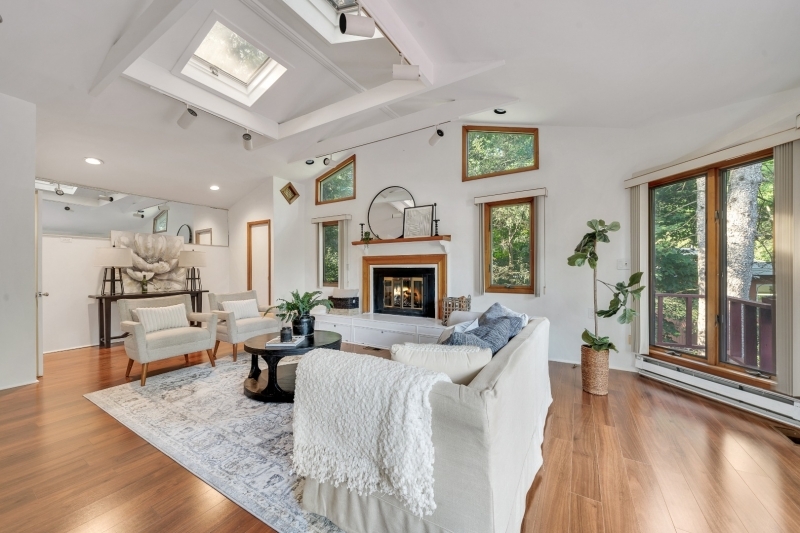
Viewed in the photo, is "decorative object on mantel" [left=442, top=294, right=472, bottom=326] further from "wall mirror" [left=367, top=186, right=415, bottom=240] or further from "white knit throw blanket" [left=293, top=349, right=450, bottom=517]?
"white knit throw blanket" [left=293, top=349, right=450, bottom=517]

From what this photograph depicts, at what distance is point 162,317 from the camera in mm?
3600

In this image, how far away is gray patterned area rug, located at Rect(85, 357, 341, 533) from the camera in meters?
1.64

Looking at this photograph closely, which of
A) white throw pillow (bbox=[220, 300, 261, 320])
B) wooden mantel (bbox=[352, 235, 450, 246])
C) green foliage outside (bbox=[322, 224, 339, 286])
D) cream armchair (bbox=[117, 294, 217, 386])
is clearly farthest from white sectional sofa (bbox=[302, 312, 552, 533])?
green foliage outside (bbox=[322, 224, 339, 286])

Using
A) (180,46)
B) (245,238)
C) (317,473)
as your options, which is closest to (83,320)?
(245,238)

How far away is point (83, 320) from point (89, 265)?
32.2 inches

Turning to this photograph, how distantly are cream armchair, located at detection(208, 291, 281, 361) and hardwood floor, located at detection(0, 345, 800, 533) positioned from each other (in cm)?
145

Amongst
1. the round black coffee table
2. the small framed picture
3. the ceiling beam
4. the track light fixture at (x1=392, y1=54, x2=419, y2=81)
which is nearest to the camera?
the ceiling beam

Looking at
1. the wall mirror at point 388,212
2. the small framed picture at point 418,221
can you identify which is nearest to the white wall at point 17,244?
the wall mirror at point 388,212

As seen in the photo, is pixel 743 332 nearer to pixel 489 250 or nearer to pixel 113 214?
pixel 489 250

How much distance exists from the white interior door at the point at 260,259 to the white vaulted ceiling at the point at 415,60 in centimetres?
157

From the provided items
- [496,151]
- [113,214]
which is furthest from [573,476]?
[113,214]

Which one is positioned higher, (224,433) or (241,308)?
(241,308)

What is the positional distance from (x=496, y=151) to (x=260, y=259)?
4593 millimetres

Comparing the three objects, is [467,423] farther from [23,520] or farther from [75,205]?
[75,205]
